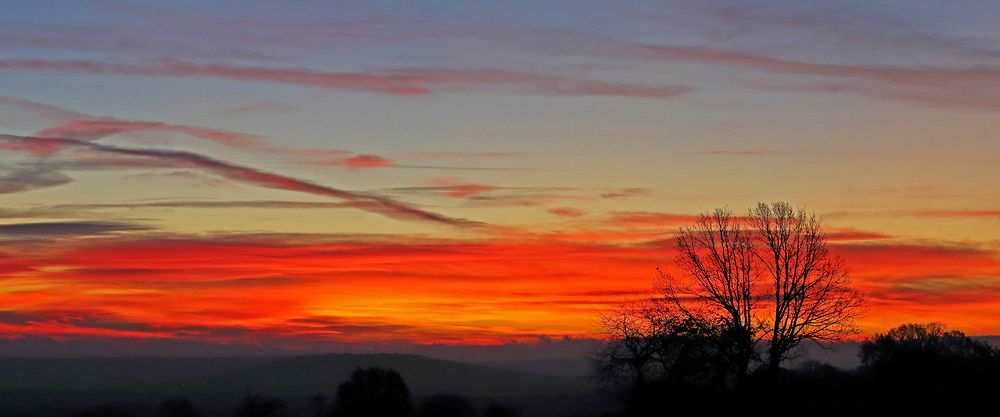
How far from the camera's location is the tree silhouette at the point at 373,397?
139125 millimetres

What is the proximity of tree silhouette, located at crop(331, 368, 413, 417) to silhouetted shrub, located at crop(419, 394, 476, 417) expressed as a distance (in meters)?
6.16

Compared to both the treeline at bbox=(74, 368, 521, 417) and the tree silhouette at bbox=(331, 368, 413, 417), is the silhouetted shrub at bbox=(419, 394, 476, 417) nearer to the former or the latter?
the treeline at bbox=(74, 368, 521, 417)

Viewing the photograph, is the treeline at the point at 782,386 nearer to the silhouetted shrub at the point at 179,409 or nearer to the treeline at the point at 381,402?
the treeline at the point at 381,402

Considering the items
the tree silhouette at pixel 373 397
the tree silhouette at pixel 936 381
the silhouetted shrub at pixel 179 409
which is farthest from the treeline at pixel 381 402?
the tree silhouette at pixel 936 381

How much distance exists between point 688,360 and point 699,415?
A: 4508 mm

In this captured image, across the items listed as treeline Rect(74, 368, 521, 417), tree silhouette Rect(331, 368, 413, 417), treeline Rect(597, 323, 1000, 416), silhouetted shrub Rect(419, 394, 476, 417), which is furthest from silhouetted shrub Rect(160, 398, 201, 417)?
treeline Rect(597, 323, 1000, 416)

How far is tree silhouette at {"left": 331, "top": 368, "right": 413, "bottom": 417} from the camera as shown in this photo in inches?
5477

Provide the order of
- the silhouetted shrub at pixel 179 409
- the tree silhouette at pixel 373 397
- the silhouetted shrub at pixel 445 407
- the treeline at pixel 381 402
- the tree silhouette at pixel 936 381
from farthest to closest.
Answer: the silhouetted shrub at pixel 179 409 → the silhouetted shrub at pixel 445 407 → the treeline at pixel 381 402 → the tree silhouette at pixel 373 397 → the tree silhouette at pixel 936 381

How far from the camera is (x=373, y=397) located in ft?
465

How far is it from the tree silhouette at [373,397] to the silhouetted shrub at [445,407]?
242 inches

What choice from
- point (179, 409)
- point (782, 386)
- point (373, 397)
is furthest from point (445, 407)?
point (782, 386)

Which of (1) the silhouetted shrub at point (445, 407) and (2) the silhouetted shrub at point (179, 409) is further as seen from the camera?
(2) the silhouetted shrub at point (179, 409)

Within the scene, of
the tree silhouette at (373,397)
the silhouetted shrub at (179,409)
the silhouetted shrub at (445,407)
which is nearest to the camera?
the tree silhouette at (373,397)

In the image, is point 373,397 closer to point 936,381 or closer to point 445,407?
point 445,407
